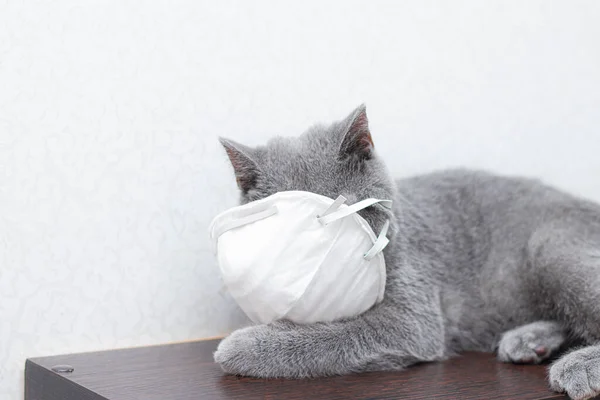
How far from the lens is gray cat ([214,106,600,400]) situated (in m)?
1.18

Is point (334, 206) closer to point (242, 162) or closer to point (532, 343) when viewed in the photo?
point (242, 162)

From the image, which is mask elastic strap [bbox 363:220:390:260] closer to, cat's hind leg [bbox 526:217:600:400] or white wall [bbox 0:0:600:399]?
cat's hind leg [bbox 526:217:600:400]

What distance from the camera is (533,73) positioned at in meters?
1.96

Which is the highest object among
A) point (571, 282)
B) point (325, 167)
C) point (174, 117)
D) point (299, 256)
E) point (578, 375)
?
point (174, 117)

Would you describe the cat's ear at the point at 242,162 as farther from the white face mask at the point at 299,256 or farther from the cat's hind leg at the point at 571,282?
the cat's hind leg at the point at 571,282

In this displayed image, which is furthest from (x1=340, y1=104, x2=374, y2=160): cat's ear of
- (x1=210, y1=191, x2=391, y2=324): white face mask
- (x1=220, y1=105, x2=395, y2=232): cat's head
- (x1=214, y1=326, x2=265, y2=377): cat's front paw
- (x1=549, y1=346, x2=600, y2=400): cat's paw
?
(x1=549, y1=346, x2=600, y2=400): cat's paw

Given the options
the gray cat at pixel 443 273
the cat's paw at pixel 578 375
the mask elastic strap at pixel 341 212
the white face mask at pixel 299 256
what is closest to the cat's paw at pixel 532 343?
the gray cat at pixel 443 273

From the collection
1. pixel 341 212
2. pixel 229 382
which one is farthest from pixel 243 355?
pixel 341 212

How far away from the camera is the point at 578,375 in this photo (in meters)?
1.09

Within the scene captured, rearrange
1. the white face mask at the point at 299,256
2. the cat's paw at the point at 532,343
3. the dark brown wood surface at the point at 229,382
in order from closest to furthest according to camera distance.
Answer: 1. the dark brown wood surface at the point at 229,382
2. the white face mask at the point at 299,256
3. the cat's paw at the point at 532,343

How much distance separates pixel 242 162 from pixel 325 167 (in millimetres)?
158

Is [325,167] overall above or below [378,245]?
above

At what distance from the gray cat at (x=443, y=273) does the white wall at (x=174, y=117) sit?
264 mm

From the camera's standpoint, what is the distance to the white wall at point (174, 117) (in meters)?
1.32
